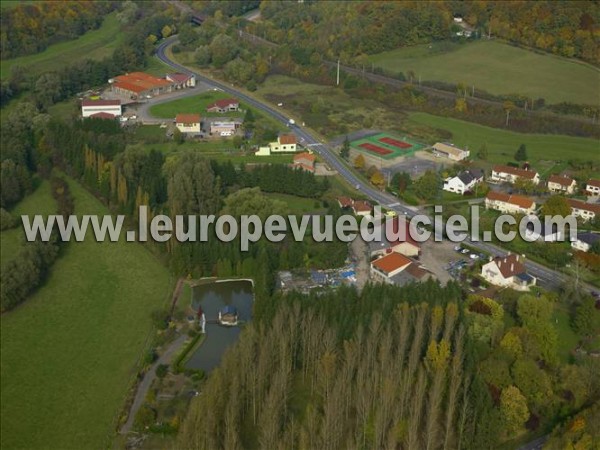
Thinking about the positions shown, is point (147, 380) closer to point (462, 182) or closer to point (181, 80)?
point (462, 182)

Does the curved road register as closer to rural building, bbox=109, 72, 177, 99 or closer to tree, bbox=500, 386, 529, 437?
rural building, bbox=109, 72, 177, 99

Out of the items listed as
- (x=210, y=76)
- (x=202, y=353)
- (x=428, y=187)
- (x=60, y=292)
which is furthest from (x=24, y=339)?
(x=210, y=76)

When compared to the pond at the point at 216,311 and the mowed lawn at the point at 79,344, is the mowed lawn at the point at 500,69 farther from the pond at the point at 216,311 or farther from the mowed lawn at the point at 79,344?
the mowed lawn at the point at 79,344

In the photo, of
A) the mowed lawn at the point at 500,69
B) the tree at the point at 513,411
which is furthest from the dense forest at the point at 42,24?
the tree at the point at 513,411

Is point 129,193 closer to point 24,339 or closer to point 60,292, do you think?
point 60,292

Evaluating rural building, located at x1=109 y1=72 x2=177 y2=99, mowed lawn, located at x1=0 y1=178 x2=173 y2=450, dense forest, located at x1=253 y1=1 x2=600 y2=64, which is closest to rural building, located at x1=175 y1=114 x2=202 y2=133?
rural building, located at x1=109 y1=72 x2=177 y2=99

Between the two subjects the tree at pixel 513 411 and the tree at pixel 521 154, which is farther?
the tree at pixel 521 154
